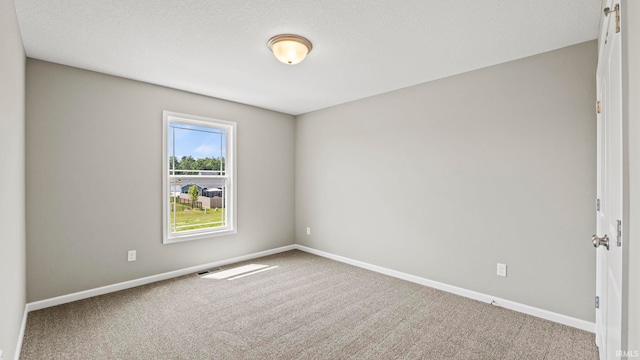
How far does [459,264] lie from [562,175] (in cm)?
132

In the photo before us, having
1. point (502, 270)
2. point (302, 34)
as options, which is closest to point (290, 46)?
point (302, 34)

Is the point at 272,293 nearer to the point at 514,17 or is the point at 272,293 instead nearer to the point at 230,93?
the point at 230,93

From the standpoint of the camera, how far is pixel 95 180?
126 inches

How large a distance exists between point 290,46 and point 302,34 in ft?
0.45

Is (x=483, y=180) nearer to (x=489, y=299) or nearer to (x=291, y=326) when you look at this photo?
(x=489, y=299)

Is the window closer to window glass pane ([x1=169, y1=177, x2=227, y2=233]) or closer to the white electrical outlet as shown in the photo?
window glass pane ([x1=169, y1=177, x2=227, y2=233])

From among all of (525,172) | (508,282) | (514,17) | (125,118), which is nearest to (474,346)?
(508,282)

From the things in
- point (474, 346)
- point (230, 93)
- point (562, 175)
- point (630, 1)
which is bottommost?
point (474, 346)

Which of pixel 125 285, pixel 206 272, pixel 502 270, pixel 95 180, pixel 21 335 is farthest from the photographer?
pixel 206 272

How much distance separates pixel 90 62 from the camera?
2.93 m

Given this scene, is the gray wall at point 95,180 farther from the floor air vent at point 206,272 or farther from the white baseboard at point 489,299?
the white baseboard at point 489,299

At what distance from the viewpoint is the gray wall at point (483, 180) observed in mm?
2549

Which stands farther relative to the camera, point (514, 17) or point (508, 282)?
point (508, 282)

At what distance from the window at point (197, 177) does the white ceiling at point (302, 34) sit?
0.77 metres
